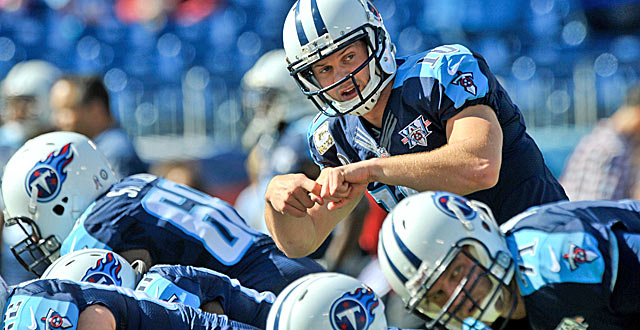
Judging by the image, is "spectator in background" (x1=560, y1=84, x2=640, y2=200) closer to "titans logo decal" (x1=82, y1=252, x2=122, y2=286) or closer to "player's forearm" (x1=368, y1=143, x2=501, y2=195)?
"player's forearm" (x1=368, y1=143, x2=501, y2=195)

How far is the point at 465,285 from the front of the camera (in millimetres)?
2768

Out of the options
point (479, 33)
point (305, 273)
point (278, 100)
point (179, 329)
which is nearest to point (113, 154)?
point (278, 100)

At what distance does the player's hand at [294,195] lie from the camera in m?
3.35

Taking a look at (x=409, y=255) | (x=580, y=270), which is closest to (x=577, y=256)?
(x=580, y=270)

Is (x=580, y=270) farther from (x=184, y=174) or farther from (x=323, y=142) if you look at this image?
(x=184, y=174)

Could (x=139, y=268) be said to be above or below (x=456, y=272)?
below

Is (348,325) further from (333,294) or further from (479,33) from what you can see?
(479,33)

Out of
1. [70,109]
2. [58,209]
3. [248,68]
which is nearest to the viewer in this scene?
[58,209]

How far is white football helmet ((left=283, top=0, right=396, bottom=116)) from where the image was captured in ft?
12.2

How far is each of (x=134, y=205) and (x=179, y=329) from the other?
0.97 meters

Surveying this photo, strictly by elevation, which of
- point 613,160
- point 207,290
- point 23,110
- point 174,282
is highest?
point 23,110

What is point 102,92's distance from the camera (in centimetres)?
609

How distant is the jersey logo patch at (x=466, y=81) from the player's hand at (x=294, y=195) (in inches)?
27.7

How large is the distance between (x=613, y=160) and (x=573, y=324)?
3.69m
